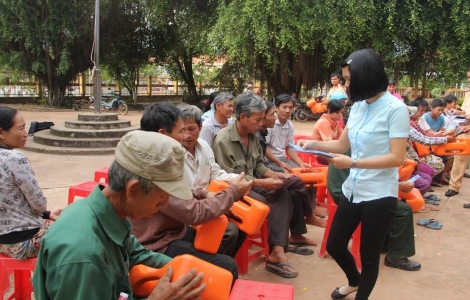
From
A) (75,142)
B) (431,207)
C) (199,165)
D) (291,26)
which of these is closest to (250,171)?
(199,165)

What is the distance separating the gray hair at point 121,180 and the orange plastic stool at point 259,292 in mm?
629

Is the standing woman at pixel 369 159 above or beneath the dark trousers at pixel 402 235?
above

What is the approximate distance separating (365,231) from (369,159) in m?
0.43

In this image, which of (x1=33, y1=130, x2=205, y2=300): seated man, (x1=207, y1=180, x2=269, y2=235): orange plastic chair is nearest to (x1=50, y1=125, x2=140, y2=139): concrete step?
(x1=207, y1=180, x2=269, y2=235): orange plastic chair

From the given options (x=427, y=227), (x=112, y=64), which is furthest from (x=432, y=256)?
(x=112, y=64)

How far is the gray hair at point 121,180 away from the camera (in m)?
1.28

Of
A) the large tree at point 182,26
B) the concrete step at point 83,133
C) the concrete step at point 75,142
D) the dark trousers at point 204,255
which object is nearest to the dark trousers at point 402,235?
the dark trousers at point 204,255

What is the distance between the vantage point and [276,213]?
3.27 m

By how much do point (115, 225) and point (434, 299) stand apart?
251cm

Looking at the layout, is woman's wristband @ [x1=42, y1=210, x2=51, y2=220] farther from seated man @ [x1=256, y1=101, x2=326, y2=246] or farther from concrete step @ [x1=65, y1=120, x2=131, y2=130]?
concrete step @ [x1=65, y1=120, x2=131, y2=130]

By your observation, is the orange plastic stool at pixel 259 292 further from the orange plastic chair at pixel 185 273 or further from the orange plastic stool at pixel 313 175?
the orange plastic stool at pixel 313 175

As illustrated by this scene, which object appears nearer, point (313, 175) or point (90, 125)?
point (313, 175)

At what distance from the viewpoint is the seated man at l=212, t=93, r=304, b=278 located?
3229mm

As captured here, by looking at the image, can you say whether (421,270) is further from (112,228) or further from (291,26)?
(291,26)
